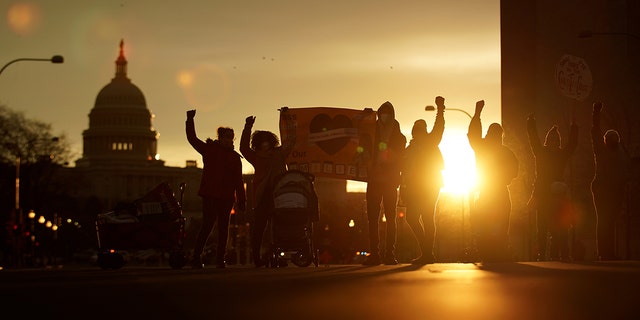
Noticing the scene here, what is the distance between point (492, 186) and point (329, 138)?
2.70m

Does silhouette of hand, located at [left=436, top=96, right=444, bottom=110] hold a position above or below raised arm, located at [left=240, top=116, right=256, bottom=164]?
above

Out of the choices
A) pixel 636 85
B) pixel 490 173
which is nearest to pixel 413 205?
pixel 490 173

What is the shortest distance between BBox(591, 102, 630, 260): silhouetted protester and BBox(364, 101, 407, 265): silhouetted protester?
2.56 metres

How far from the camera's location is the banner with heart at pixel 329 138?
16812mm

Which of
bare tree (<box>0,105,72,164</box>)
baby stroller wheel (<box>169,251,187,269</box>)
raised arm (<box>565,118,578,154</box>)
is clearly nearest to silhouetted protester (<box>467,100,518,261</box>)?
raised arm (<box>565,118,578,154</box>)

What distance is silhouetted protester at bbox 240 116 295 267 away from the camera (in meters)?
15.3

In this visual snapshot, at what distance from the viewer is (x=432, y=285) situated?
7.97 m

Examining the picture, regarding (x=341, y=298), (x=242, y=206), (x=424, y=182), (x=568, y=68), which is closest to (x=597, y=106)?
(x=424, y=182)

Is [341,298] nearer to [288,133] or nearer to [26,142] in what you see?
[288,133]

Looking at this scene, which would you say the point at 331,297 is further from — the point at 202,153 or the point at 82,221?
the point at 82,221

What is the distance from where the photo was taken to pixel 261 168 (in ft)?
50.4

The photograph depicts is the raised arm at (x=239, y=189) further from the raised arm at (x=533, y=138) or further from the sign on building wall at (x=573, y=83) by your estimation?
the sign on building wall at (x=573, y=83)

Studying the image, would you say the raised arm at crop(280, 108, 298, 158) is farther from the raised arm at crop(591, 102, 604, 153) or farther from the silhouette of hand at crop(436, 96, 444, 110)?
the raised arm at crop(591, 102, 604, 153)

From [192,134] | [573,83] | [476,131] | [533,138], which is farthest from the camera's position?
[573,83]
